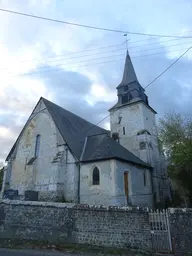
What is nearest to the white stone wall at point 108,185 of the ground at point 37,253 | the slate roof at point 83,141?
the slate roof at point 83,141

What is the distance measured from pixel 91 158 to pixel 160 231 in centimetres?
997

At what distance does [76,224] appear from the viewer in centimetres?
949

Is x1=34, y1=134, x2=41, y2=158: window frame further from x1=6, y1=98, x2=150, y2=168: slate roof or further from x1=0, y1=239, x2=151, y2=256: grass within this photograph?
x1=0, y1=239, x2=151, y2=256: grass

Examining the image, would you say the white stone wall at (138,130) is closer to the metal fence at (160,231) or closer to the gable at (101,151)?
the gable at (101,151)

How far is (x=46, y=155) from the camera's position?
1975cm

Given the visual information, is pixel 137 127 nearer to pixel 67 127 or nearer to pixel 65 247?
pixel 67 127

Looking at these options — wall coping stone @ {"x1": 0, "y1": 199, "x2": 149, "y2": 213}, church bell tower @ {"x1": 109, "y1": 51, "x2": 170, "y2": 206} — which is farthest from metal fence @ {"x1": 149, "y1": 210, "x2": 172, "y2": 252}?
church bell tower @ {"x1": 109, "y1": 51, "x2": 170, "y2": 206}

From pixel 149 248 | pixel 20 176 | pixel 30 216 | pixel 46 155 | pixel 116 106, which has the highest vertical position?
pixel 116 106

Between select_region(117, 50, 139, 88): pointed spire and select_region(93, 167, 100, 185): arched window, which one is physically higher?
select_region(117, 50, 139, 88): pointed spire

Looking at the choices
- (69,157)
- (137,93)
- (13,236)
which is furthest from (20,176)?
(137,93)

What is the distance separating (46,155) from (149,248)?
13278 mm

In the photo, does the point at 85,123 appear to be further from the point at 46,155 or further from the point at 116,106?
the point at 46,155

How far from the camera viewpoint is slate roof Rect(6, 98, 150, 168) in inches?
715

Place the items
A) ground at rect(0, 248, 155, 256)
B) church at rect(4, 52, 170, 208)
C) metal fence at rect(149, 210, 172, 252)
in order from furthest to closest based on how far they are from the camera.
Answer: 1. church at rect(4, 52, 170, 208)
2. metal fence at rect(149, 210, 172, 252)
3. ground at rect(0, 248, 155, 256)
